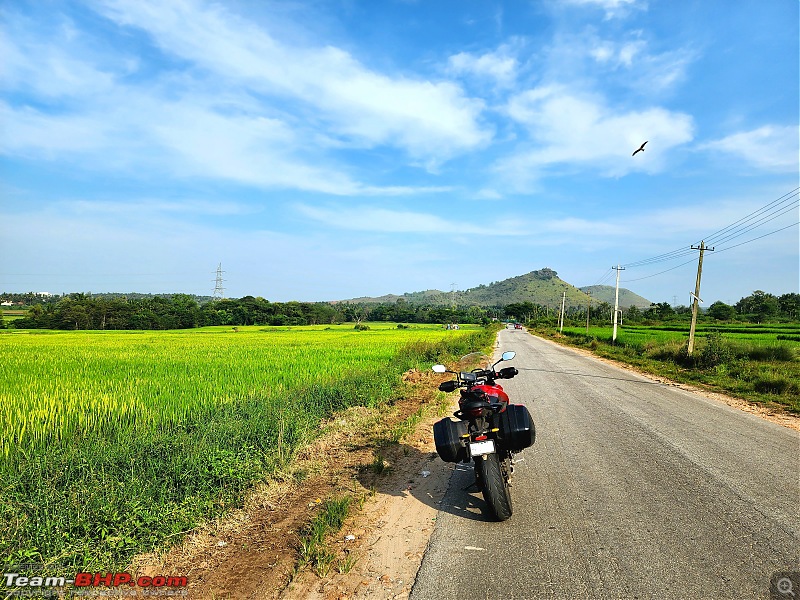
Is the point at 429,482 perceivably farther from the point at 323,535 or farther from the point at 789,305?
the point at 789,305

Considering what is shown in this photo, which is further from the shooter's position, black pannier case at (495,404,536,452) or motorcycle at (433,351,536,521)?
black pannier case at (495,404,536,452)

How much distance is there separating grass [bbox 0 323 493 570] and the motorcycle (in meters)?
2.29

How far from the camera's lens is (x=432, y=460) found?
6.16 meters

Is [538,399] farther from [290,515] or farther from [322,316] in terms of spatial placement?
[322,316]

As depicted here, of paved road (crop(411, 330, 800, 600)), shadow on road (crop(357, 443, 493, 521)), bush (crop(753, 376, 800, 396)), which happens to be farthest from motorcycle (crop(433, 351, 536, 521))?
bush (crop(753, 376, 800, 396))

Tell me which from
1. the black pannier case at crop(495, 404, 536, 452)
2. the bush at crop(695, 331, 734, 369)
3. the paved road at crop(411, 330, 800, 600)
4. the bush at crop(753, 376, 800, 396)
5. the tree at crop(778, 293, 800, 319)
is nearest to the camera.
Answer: the paved road at crop(411, 330, 800, 600)

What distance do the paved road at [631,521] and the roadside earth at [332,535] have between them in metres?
0.27

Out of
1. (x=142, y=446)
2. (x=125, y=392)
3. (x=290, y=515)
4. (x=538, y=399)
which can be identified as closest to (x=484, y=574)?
(x=290, y=515)

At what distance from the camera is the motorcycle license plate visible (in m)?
4.06

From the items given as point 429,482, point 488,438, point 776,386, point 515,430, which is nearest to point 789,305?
point 776,386

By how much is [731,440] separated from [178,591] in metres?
7.47

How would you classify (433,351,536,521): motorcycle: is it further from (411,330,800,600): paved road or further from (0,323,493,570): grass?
(0,323,493,570): grass

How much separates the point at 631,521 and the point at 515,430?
1.26m

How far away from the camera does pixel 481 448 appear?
4078 millimetres
